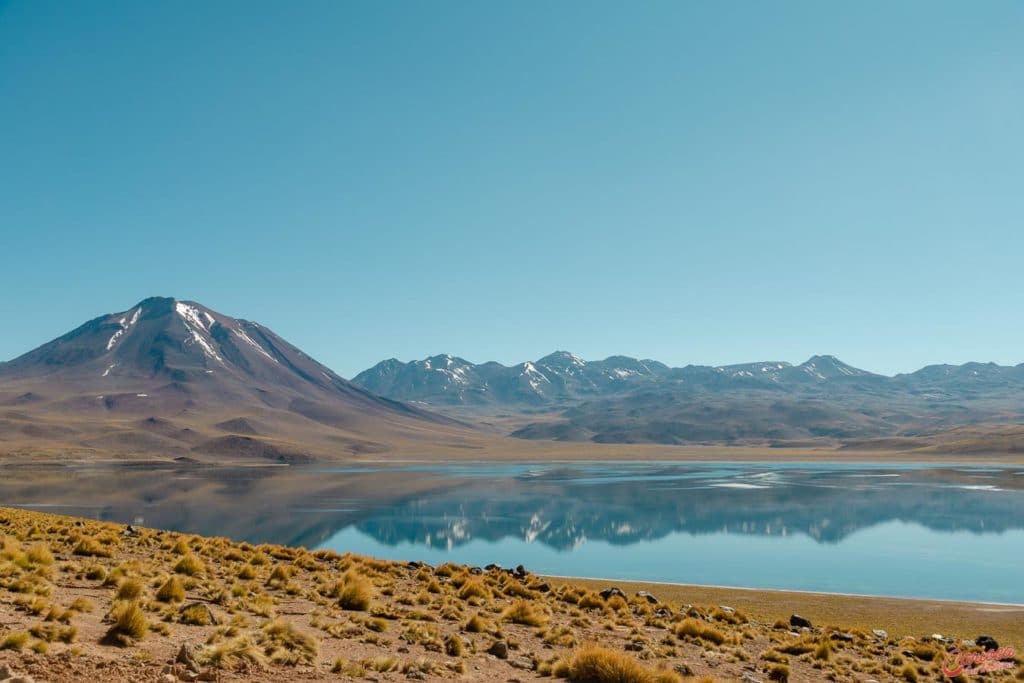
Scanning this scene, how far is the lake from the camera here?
36.8 meters

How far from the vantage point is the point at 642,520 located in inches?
2286

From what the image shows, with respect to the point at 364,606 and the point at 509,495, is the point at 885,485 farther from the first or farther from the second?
the point at 364,606

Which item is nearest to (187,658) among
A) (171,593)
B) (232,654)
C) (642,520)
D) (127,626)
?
(232,654)

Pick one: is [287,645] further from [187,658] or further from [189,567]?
[189,567]

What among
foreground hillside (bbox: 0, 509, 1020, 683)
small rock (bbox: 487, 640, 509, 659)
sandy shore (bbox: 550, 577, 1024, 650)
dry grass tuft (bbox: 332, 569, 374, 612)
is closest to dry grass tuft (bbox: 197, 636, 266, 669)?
foreground hillside (bbox: 0, 509, 1020, 683)

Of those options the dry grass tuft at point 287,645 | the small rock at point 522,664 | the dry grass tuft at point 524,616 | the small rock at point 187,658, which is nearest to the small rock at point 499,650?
the small rock at point 522,664

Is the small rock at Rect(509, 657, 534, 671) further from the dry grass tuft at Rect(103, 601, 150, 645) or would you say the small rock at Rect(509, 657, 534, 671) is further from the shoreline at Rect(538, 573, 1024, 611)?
the shoreline at Rect(538, 573, 1024, 611)

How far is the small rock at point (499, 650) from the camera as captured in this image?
468 inches

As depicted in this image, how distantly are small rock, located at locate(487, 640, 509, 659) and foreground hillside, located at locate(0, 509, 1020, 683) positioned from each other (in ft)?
0.08

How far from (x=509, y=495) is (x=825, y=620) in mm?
56996

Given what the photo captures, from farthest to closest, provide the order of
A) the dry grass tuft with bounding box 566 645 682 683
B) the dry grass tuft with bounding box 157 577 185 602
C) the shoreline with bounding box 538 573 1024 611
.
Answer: the shoreline with bounding box 538 573 1024 611 < the dry grass tuft with bounding box 157 577 185 602 < the dry grass tuft with bounding box 566 645 682 683

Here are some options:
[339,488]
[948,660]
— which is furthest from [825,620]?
[339,488]

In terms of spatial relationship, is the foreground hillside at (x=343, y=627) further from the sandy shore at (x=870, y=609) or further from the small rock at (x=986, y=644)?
the sandy shore at (x=870, y=609)

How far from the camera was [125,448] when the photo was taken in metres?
151
